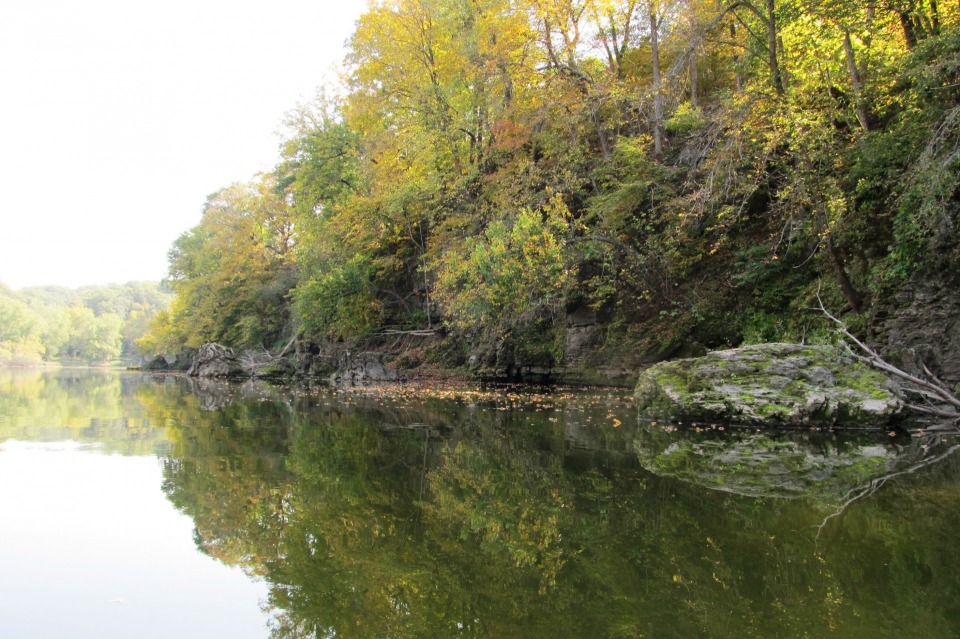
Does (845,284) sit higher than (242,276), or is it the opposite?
(242,276)

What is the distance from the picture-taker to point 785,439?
7375mm

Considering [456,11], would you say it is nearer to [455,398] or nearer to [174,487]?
[455,398]

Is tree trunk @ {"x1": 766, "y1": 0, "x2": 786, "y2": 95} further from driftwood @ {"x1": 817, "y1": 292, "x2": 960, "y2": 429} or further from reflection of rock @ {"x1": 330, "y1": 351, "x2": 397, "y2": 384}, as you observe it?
reflection of rock @ {"x1": 330, "y1": 351, "x2": 397, "y2": 384}

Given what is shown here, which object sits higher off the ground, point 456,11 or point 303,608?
point 456,11

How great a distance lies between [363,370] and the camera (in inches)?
934

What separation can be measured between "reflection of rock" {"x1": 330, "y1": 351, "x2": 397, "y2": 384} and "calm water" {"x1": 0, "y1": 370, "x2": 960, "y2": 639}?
1538 centimetres

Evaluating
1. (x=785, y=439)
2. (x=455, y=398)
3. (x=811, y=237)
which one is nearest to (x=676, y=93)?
(x=811, y=237)

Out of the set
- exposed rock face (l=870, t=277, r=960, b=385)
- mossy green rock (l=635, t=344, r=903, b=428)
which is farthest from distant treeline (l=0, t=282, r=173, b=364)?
exposed rock face (l=870, t=277, r=960, b=385)

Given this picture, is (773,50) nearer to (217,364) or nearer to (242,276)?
(217,364)

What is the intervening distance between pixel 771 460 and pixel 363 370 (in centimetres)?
1958

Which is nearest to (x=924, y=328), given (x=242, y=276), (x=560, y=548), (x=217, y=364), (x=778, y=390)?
(x=778, y=390)

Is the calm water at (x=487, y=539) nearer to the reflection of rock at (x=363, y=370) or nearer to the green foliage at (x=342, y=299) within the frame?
the reflection of rock at (x=363, y=370)

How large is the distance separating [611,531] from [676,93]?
54.0 ft

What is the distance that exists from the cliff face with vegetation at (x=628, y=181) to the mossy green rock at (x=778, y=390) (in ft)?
5.34
